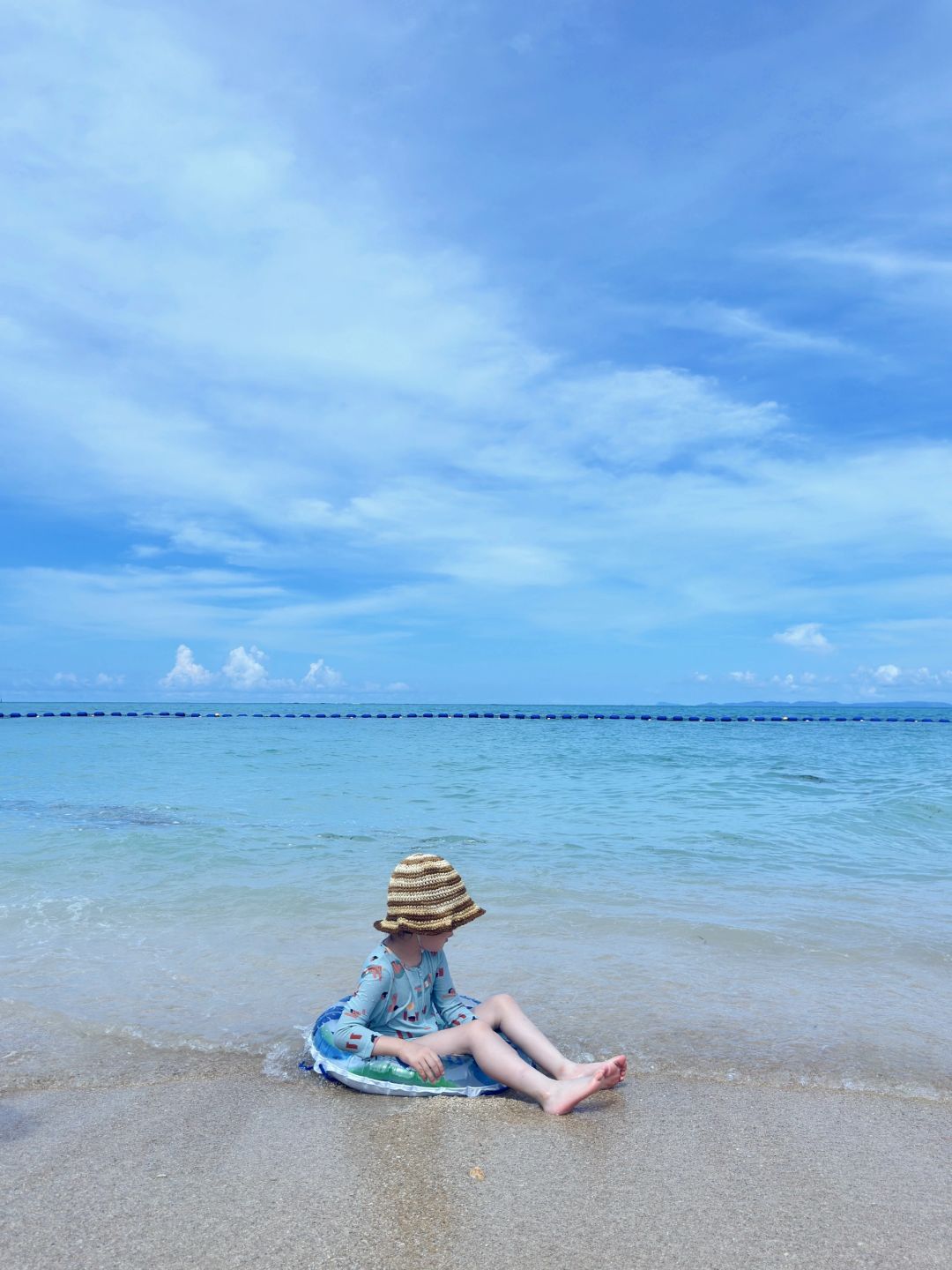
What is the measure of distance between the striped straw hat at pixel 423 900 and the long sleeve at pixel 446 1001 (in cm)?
40

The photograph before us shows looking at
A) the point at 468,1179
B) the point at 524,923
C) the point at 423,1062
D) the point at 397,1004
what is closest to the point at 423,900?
the point at 397,1004

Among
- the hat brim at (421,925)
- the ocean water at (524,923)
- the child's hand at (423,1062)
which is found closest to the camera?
the child's hand at (423,1062)

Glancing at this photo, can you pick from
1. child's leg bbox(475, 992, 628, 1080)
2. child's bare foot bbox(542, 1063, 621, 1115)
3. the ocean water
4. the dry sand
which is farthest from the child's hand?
the ocean water

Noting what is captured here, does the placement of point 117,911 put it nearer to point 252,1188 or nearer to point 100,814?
point 252,1188

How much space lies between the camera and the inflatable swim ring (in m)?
4.35

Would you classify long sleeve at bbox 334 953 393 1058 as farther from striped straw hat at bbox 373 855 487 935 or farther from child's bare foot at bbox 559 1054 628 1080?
child's bare foot at bbox 559 1054 628 1080

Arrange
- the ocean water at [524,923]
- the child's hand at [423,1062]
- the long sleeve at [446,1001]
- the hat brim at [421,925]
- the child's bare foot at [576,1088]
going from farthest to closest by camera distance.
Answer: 1. the ocean water at [524,923]
2. the long sleeve at [446,1001]
3. the hat brim at [421,925]
4. the child's hand at [423,1062]
5. the child's bare foot at [576,1088]

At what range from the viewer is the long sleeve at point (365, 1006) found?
448 centimetres

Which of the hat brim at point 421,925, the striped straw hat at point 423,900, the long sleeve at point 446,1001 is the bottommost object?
the long sleeve at point 446,1001

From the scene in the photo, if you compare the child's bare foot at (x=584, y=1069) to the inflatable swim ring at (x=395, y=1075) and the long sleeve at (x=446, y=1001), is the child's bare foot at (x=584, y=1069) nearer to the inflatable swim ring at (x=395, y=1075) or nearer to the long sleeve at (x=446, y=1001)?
the inflatable swim ring at (x=395, y=1075)

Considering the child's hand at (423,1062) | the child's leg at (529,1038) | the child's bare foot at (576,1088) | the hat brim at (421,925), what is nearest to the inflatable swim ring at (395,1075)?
the child's hand at (423,1062)

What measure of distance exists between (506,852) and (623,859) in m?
1.42

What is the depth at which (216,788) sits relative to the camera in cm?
1906

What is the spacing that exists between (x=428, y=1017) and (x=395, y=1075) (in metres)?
0.44
